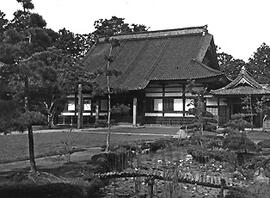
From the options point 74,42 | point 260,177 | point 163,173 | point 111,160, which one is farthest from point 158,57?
point 163,173

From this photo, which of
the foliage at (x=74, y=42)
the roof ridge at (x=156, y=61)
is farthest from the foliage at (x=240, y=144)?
the foliage at (x=74, y=42)

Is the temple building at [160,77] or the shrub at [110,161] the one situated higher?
the temple building at [160,77]

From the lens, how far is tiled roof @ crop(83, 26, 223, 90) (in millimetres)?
30889

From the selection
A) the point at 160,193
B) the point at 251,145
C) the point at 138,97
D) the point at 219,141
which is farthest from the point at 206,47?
the point at 160,193

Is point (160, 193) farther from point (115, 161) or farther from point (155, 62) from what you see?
point (155, 62)

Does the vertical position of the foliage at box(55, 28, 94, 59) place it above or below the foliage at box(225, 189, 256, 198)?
above

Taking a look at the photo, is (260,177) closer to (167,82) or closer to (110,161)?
(110,161)

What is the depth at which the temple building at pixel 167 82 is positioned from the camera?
28984mm

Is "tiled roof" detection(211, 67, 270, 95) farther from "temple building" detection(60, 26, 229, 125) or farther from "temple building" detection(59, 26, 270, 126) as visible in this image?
"temple building" detection(60, 26, 229, 125)

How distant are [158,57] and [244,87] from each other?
937 cm

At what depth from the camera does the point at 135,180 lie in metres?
9.70

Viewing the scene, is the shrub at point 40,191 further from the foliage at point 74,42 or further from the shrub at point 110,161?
the foliage at point 74,42

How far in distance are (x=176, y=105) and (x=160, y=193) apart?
2239 cm

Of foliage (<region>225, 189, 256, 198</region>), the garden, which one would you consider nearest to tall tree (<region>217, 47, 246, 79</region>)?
the garden
